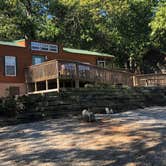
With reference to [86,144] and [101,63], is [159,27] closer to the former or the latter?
[101,63]

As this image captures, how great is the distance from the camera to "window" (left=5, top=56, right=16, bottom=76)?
955 inches

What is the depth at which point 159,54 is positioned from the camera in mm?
45438

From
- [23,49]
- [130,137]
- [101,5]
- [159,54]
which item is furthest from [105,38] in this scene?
[130,137]

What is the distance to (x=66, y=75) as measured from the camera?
21.8m

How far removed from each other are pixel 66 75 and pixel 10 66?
464 cm

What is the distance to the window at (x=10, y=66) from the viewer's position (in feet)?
79.6

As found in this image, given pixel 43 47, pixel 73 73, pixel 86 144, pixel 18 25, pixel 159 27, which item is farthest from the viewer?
pixel 18 25

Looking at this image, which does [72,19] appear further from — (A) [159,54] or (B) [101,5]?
(A) [159,54]

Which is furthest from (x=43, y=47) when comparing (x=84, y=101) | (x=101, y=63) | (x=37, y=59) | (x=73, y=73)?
(x=84, y=101)

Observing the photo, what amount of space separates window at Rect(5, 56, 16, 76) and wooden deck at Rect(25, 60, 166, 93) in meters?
0.93

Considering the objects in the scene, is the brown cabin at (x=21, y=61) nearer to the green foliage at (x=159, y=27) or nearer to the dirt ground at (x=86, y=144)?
the dirt ground at (x=86, y=144)

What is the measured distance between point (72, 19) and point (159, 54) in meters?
13.0

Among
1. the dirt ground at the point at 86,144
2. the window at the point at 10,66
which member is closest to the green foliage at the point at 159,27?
the window at the point at 10,66

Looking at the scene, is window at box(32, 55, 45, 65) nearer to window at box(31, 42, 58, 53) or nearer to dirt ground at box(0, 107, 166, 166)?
window at box(31, 42, 58, 53)
